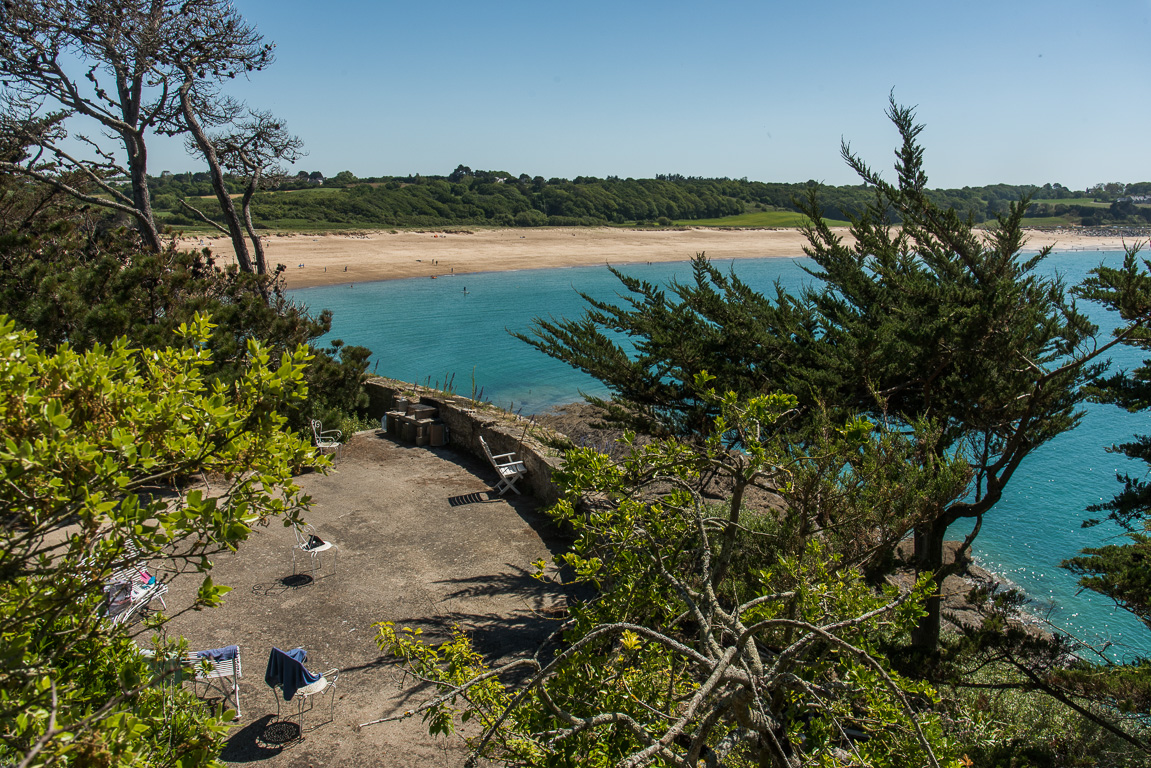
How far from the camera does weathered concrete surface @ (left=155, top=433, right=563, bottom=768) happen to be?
16.7 feet

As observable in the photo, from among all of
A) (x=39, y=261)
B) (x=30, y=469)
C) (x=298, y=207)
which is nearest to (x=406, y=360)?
(x=39, y=261)

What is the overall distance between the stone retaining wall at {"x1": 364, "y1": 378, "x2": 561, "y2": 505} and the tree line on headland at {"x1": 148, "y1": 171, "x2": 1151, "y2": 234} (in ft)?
204

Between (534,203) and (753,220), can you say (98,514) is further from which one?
(534,203)

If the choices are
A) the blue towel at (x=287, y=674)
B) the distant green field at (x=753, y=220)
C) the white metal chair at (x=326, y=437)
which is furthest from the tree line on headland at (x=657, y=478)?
the distant green field at (x=753, y=220)

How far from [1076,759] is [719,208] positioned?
343ft

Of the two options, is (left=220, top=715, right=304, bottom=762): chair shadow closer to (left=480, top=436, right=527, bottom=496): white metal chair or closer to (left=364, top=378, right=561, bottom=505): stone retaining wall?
(left=364, top=378, right=561, bottom=505): stone retaining wall

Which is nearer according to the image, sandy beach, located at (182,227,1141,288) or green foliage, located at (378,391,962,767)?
green foliage, located at (378,391,962,767)

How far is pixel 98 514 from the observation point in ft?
6.49

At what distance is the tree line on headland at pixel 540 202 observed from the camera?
263 ft

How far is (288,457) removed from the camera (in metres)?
2.71

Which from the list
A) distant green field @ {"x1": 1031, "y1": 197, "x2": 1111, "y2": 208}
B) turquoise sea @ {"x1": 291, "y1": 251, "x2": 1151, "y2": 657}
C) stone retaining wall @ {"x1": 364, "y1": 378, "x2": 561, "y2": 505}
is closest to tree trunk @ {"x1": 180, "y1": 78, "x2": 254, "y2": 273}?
stone retaining wall @ {"x1": 364, "y1": 378, "x2": 561, "y2": 505}

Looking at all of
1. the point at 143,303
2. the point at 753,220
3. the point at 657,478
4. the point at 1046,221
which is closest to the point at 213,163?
the point at 143,303

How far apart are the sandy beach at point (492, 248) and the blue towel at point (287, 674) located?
3935 cm

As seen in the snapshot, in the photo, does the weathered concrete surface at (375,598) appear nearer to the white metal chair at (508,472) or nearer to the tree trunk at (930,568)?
the white metal chair at (508,472)
